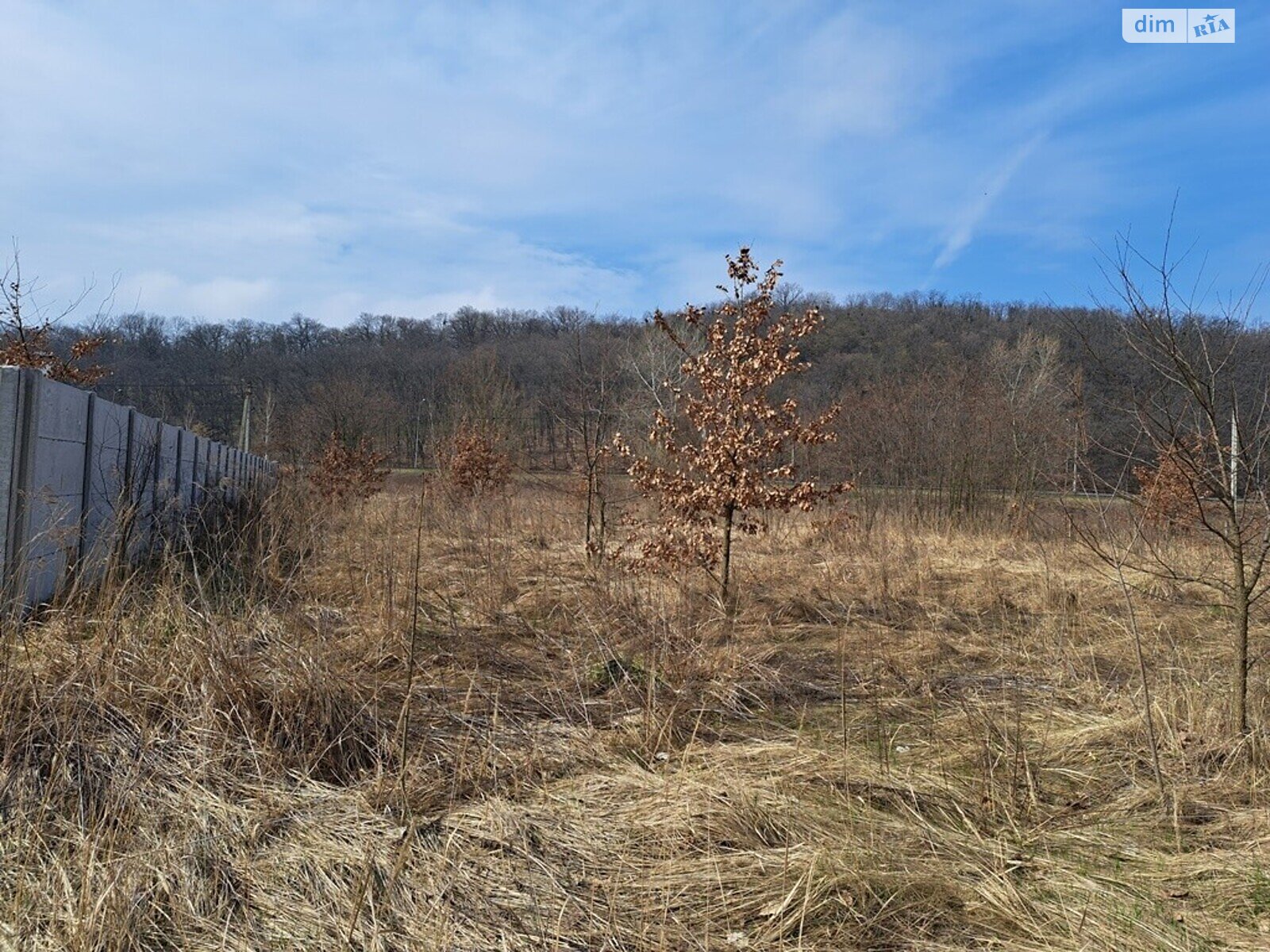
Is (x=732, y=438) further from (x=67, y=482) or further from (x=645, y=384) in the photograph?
(x=645, y=384)

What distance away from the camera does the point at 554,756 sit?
3.54 m

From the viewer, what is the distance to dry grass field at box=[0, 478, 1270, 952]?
243 centimetres

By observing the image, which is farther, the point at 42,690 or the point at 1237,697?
the point at 1237,697

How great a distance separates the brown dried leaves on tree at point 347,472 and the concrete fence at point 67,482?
910 cm

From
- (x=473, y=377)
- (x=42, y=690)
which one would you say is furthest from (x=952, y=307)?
(x=42, y=690)

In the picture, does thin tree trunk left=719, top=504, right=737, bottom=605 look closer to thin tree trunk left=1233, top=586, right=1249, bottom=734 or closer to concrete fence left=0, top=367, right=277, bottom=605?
thin tree trunk left=1233, top=586, right=1249, bottom=734

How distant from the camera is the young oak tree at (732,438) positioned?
24.1 ft

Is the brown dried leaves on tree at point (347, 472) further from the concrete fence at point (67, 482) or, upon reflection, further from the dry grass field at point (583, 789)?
the dry grass field at point (583, 789)

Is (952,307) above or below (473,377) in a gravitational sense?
above

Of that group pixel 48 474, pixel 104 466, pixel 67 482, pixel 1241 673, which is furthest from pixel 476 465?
pixel 1241 673

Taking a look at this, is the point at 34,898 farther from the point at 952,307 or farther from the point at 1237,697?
the point at 952,307

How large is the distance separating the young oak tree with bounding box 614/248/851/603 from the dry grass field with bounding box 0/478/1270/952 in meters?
1.91

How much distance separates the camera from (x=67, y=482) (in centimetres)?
585

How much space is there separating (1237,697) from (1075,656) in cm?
169
